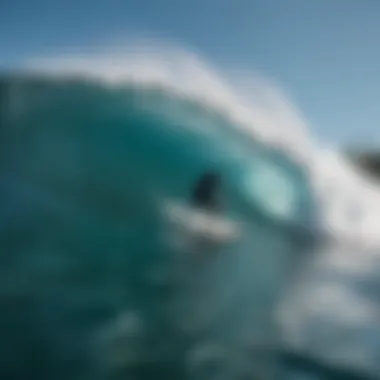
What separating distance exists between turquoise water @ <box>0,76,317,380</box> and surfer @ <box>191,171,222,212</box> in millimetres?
14

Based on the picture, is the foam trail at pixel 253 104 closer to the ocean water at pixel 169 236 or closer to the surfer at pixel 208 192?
the ocean water at pixel 169 236

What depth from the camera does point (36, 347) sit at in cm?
131

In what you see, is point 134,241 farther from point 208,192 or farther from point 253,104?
point 253,104

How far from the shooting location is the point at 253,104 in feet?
4.50

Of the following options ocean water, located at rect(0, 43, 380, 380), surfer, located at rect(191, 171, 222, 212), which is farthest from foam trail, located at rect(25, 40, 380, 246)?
surfer, located at rect(191, 171, 222, 212)

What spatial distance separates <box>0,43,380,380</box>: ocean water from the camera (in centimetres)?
130

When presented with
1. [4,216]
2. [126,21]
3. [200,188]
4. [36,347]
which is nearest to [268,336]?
[200,188]

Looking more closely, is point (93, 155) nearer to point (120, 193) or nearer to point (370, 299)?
point (120, 193)

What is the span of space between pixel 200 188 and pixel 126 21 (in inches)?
14.0

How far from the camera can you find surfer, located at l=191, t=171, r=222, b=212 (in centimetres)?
133

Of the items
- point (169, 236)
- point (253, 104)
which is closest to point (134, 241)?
point (169, 236)

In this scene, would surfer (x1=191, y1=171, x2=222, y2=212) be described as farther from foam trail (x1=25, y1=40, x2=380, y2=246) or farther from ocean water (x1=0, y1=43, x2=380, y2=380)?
foam trail (x1=25, y1=40, x2=380, y2=246)

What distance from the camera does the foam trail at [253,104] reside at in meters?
1.35

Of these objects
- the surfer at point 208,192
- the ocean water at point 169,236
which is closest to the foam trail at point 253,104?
the ocean water at point 169,236
